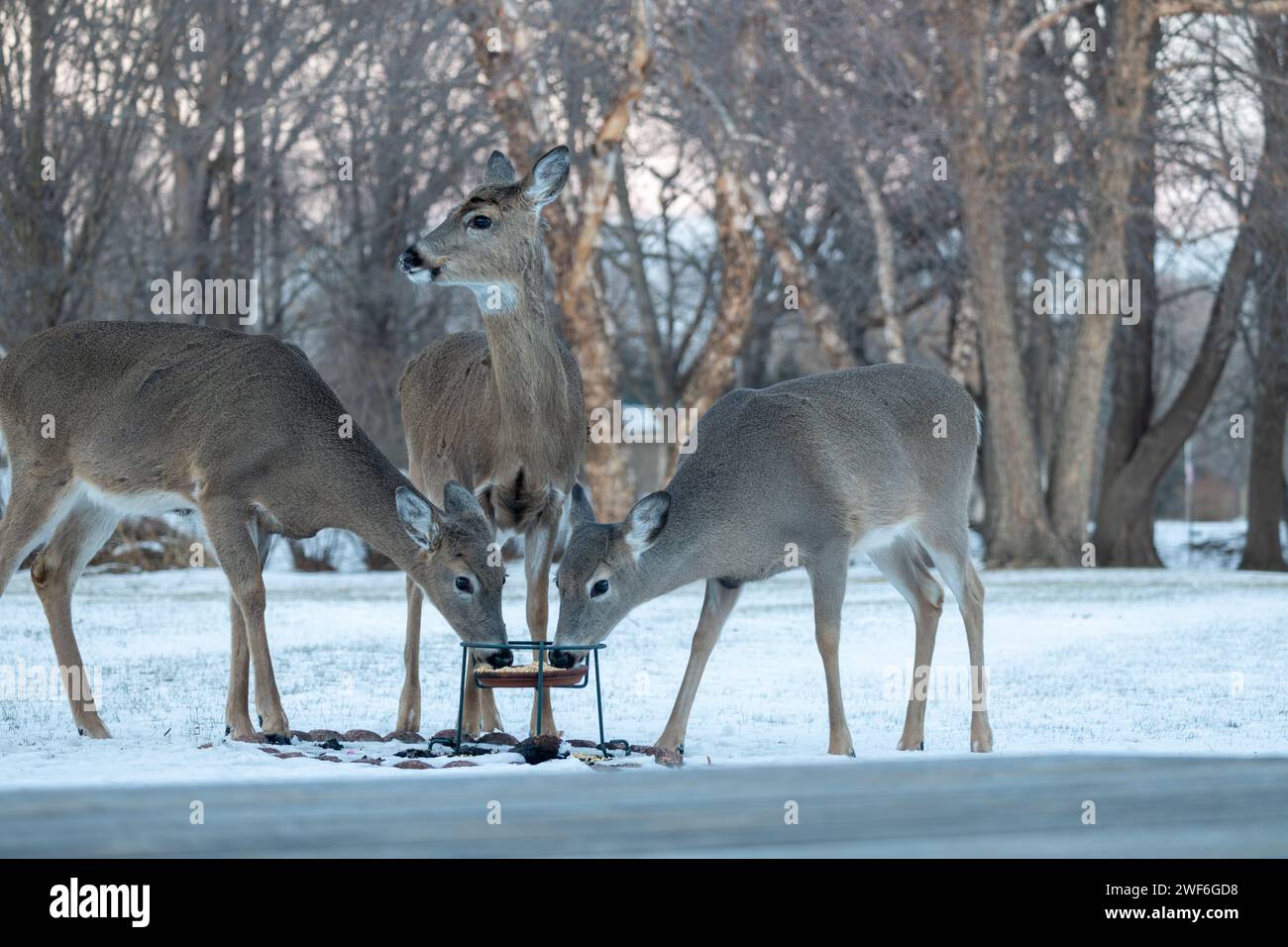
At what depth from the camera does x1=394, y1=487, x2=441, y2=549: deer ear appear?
864 centimetres

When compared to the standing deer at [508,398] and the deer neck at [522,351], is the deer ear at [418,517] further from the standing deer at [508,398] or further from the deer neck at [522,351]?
the deer neck at [522,351]

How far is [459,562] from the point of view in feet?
28.6

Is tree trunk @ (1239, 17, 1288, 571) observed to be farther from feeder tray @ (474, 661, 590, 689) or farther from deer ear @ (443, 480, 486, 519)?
feeder tray @ (474, 661, 590, 689)

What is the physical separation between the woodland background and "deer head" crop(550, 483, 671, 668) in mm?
17116

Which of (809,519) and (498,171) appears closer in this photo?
(809,519)

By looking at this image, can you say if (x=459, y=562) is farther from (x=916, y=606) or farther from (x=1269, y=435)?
(x=1269, y=435)

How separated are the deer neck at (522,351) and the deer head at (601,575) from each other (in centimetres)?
111

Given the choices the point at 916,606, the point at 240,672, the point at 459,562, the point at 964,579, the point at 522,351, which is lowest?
the point at 240,672

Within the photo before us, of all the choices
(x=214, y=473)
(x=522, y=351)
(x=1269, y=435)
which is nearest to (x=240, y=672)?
(x=214, y=473)

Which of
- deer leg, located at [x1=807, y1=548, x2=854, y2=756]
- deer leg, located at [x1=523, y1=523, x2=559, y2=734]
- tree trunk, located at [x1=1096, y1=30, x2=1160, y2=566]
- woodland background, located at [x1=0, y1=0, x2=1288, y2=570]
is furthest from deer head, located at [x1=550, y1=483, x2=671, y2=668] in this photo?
tree trunk, located at [x1=1096, y1=30, x2=1160, y2=566]

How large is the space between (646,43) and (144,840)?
790 inches

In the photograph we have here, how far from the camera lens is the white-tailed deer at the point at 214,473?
8875 millimetres

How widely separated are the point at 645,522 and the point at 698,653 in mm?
947

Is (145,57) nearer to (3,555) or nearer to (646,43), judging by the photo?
(646,43)
